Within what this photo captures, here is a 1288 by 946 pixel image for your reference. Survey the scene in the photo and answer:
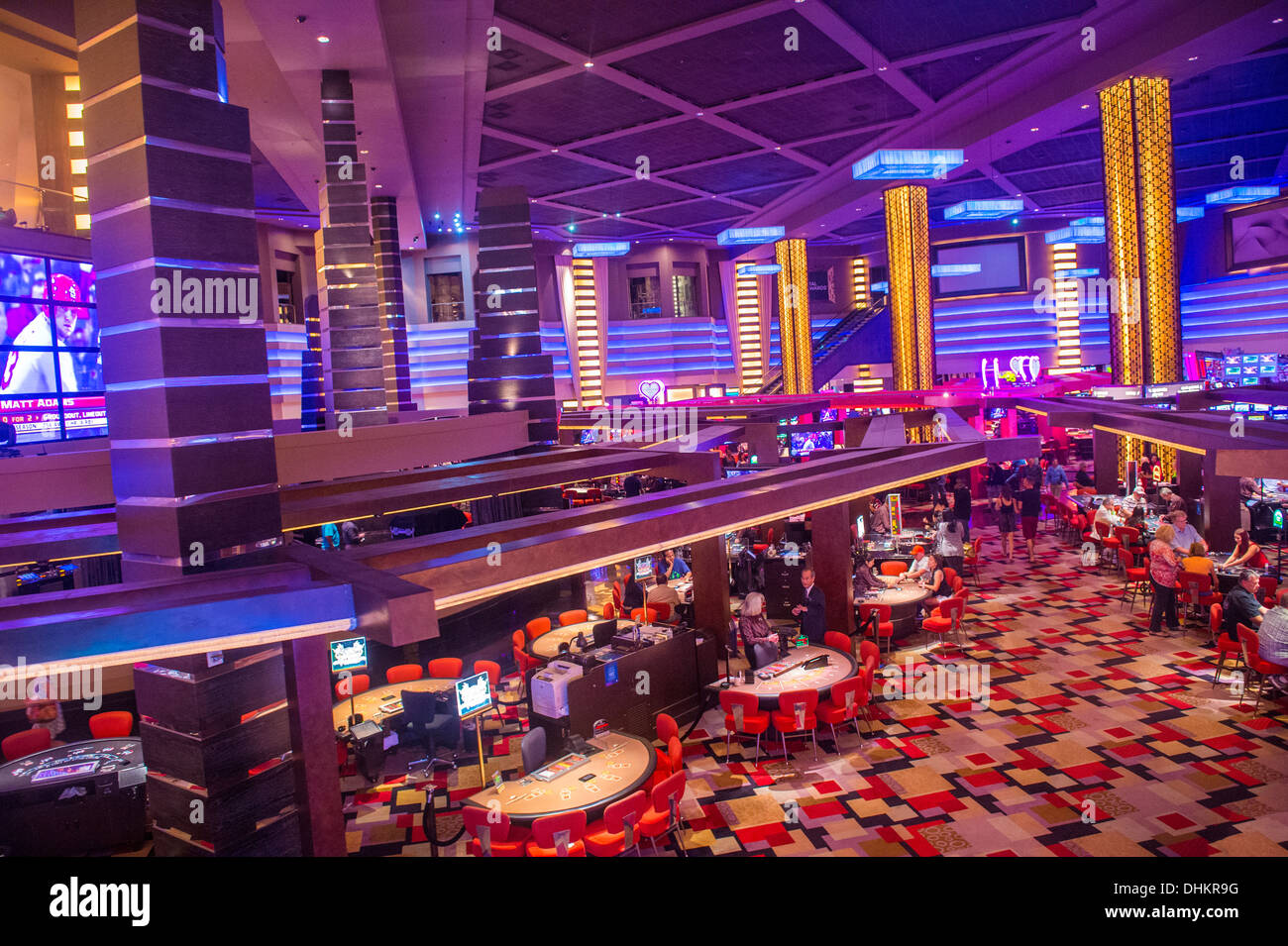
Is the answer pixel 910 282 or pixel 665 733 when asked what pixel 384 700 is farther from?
pixel 910 282

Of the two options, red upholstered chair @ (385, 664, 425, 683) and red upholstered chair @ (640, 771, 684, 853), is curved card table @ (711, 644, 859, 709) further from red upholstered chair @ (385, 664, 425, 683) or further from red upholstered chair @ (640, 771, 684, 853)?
red upholstered chair @ (385, 664, 425, 683)

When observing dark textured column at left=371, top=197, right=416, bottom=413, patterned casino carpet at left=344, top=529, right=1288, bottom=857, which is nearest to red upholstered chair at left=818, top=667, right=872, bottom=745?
patterned casino carpet at left=344, top=529, right=1288, bottom=857

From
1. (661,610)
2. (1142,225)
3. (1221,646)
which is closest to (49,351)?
(661,610)

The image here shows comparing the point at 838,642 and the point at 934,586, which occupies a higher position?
the point at 934,586

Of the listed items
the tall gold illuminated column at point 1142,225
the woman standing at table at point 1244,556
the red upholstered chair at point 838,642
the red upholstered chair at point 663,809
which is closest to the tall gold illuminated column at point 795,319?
the tall gold illuminated column at point 1142,225

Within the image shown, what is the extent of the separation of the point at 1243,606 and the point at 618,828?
7.15 metres

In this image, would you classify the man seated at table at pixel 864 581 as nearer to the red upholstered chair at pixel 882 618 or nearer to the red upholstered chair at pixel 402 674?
the red upholstered chair at pixel 882 618

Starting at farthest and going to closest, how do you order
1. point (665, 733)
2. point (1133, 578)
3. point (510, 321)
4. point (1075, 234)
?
point (1075, 234) → point (510, 321) → point (1133, 578) → point (665, 733)

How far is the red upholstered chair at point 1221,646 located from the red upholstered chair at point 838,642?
12.0 ft

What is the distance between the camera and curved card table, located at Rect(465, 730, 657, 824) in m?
5.68

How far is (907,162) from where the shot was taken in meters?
11.5

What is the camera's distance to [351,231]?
9.88m

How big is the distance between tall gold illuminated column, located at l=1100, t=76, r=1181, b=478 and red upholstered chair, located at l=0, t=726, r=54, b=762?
15907 mm

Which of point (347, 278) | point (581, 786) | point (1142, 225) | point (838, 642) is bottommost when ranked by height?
point (581, 786)
